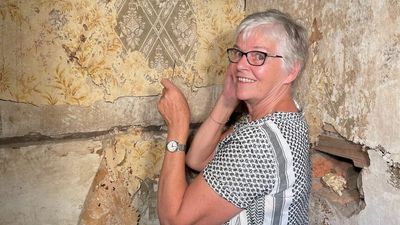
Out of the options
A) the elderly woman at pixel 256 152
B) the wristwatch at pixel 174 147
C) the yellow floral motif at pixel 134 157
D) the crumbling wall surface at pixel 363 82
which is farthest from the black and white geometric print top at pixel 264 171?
the yellow floral motif at pixel 134 157

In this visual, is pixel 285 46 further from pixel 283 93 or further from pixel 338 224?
pixel 338 224

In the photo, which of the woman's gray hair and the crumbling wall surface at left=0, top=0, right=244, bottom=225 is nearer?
the woman's gray hair

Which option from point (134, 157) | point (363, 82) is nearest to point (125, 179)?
point (134, 157)

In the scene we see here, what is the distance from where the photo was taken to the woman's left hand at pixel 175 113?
1159mm

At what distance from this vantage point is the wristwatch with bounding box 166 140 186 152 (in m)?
1.12

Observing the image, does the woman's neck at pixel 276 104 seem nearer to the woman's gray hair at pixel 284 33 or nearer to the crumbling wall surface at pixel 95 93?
A: the woman's gray hair at pixel 284 33

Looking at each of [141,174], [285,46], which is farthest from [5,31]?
[285,46]

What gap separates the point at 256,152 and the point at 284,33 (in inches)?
13.5

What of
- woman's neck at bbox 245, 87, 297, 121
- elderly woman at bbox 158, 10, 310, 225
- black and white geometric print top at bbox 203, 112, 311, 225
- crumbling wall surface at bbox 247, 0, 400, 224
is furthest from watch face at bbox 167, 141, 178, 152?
crumbling wall surface at bbox 247, 0, 400, 224

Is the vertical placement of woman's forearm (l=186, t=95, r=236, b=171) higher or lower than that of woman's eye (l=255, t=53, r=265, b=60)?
lower

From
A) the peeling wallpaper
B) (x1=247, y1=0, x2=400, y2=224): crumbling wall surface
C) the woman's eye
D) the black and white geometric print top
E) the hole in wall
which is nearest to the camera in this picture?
the black and white geometric print top

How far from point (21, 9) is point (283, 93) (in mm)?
812

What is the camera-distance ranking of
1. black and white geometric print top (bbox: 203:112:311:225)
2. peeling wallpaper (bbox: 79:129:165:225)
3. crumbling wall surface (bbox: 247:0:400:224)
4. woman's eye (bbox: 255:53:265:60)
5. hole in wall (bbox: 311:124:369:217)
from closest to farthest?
black and white geometric print top (bbox: 203:112:311:225) < woman's eye (bbox: 255:53:265:60) < crumbling wall surface (bbox: 247:0:400:224) < hole in wall (bbox: 311:124:369:217) < peeling wallpaper (bbox: 79:129:165:225)

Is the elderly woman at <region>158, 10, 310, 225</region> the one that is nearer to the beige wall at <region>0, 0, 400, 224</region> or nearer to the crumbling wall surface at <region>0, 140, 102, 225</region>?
the beige wall at <region>0, 0, 400, 224</region>
